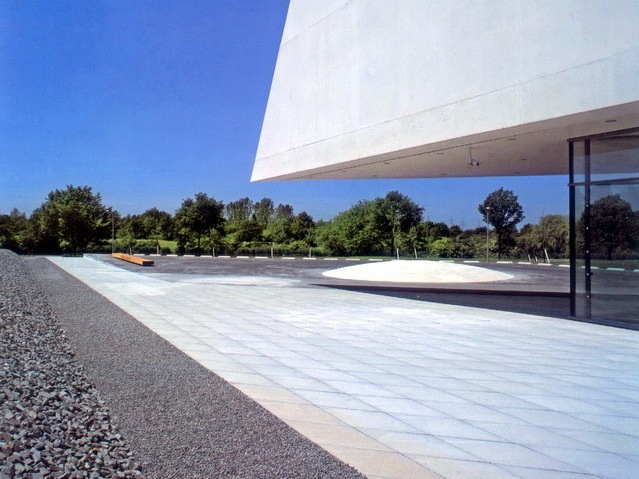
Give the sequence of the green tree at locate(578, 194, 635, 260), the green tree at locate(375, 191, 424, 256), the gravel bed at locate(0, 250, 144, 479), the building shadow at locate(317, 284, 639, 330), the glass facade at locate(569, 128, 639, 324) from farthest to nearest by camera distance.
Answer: the green tree at locate(375, 191, 424, 256), the building shadow at locate(317, 284, 639, 330), the green tree at locate(578, 194, 635, 260), the glass facade at locate(569, 128, 639, 324), the gravel bed at locate(0, 250, 144, 479)

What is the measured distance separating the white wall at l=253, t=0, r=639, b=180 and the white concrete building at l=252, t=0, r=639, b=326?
18 mm

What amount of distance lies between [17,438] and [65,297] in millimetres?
9650

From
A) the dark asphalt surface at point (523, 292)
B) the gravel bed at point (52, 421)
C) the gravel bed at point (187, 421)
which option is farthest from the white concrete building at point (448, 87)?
the gravel bed at point (52, 421)

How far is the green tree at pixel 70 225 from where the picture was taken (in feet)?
139

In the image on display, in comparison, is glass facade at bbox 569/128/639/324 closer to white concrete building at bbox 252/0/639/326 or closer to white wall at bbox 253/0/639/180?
white concrete building at bbox 252/0/639/326

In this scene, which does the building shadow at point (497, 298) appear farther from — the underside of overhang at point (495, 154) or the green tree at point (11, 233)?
the green tree at point (11, 233)

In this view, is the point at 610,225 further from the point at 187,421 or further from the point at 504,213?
the point at 504,213

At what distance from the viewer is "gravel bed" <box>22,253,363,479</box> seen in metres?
3.35

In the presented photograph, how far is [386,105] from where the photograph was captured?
9688 millimetres

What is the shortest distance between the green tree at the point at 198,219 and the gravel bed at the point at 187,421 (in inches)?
1489

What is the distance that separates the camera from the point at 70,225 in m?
42.6

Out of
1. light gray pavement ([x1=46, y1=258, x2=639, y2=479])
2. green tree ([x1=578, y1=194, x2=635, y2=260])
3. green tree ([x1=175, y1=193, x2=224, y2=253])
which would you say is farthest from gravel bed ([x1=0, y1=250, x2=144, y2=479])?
green tree ([x1=175, y1=193, x2=224, y2=253])

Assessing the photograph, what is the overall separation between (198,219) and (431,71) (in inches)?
1466

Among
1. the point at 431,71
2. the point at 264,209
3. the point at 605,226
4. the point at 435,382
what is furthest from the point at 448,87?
the point at 264,209
